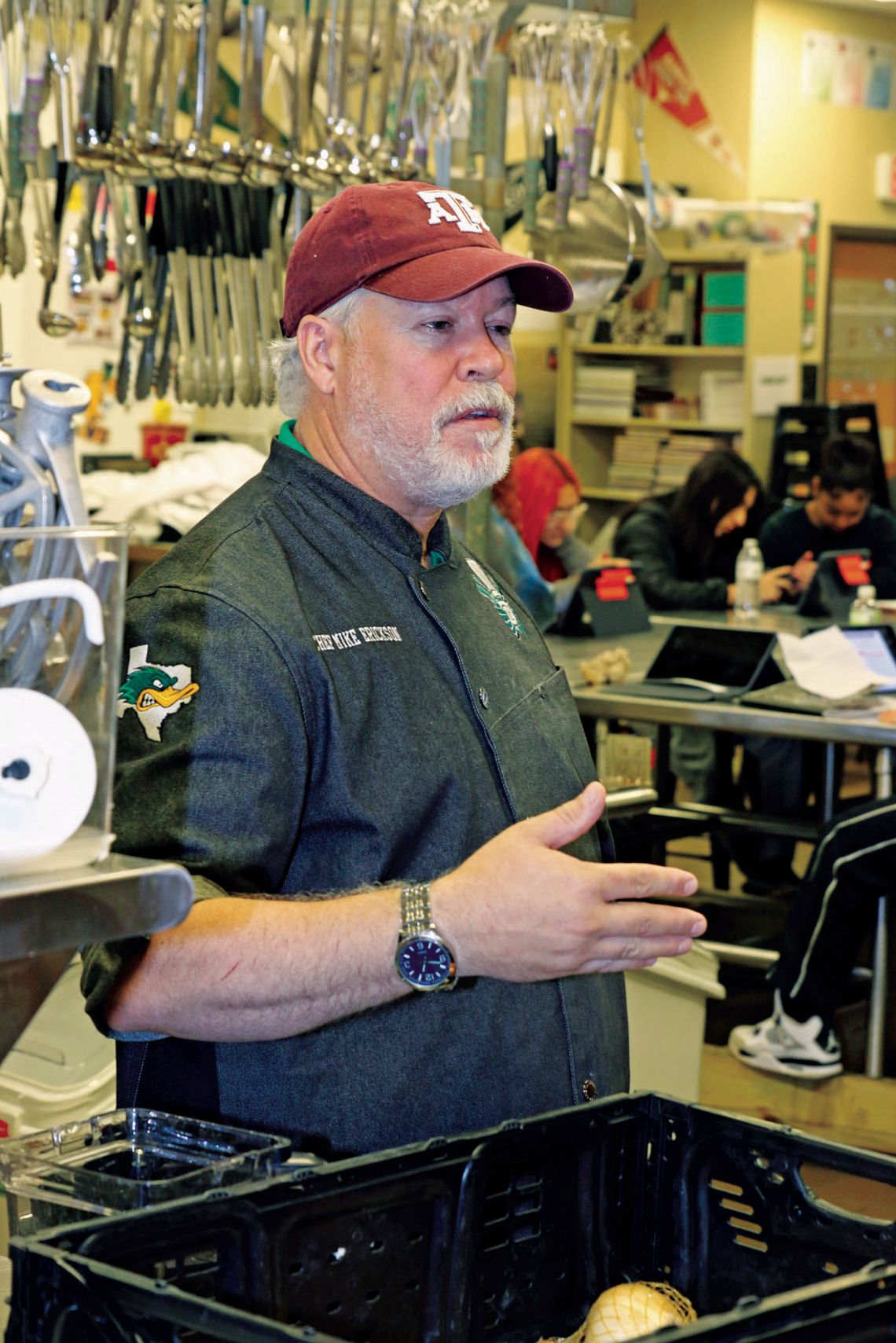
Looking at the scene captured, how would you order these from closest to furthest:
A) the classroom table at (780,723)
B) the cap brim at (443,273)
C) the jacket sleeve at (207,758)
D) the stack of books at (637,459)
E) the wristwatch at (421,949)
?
the wristwatch at (421,949)
the jacket sleeve at (207,758)
the cap brim at (443,273)
the classroom table at (780,723)
the stack of books at (637,459)

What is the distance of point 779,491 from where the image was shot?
8375mm

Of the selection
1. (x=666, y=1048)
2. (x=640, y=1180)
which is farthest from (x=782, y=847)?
(x=640, y=1180)

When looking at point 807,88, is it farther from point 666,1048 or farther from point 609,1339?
point 609,1339

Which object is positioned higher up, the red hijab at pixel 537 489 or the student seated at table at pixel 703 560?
the red hijab at pixel 537 489

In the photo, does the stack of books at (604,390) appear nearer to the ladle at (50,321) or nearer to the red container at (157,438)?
the red container at (157,438)

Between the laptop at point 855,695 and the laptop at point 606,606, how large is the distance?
1015 millimetres

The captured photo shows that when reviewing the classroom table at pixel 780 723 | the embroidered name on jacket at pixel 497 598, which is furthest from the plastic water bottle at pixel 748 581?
the embroidered name on jacket at pixel 497 598

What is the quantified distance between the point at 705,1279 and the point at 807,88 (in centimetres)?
856

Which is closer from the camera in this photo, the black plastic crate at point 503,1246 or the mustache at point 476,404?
the black plastic crate at point 503,1246

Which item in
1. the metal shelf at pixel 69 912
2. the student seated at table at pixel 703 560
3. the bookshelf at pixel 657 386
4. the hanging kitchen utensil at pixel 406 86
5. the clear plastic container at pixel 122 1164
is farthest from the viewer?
the bookshelf at pixel 657 386

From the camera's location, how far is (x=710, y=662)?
436cm

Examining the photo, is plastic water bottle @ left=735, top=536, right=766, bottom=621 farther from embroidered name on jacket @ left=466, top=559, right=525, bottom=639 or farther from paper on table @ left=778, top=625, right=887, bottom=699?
embroidered name on jacket @ left=466, top=559, right=525, bottom=639

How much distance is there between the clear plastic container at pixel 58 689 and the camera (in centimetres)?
84

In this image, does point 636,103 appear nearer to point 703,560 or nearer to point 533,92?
point 533,92
